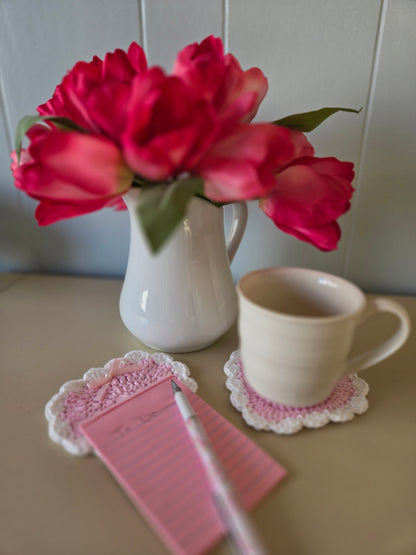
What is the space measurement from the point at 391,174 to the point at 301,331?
0.37 metres

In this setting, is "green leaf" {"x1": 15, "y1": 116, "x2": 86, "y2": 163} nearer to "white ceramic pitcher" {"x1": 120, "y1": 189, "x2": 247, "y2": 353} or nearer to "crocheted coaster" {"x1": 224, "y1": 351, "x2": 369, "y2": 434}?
"white ceramic pitcher" {"x1": 120, "y1": 189, "x2": 247, "y2": 353}

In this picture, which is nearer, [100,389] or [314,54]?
[100,389]

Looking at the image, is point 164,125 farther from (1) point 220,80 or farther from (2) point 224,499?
(2) point 224,499

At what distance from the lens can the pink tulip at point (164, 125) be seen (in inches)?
10.5

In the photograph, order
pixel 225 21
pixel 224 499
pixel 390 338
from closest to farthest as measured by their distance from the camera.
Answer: pixel 224 499 < pixel 390 338 < pixel 225 21

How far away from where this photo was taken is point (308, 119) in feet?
1.30

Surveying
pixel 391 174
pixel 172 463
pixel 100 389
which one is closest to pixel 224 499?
pixel 172 463

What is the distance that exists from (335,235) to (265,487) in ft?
0.74

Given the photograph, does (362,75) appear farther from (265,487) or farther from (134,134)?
(265,487)

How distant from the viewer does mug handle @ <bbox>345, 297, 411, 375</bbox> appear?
34 centimetres

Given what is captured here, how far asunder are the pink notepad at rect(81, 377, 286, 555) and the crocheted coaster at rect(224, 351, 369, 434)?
28 mm

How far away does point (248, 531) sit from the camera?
24 centimetres

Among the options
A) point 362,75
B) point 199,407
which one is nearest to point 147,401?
point 199,407

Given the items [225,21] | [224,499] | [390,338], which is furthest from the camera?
[225,21]
